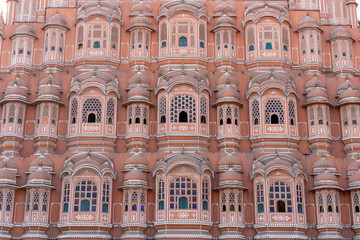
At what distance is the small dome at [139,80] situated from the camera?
3797 cm

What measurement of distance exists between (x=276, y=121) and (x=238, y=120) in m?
2.63

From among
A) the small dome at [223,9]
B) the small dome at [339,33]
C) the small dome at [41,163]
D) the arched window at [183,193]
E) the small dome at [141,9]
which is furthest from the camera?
the small dome at [223,9]

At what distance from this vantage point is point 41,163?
35.1 m

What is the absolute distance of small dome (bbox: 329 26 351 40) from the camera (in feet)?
132

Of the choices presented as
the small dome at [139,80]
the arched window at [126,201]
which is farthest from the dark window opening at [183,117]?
the arched window at [126,201]

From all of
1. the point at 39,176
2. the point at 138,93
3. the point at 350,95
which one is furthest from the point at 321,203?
the point at 39,176

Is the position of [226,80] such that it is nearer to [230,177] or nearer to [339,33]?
[230,177]

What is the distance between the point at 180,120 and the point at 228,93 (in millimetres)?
3844

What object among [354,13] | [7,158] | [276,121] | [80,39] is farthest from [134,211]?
[354,13]

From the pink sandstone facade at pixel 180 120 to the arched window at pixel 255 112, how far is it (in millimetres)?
128

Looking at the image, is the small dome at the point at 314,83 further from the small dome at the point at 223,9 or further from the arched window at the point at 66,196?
the arched window at the point at 66,196

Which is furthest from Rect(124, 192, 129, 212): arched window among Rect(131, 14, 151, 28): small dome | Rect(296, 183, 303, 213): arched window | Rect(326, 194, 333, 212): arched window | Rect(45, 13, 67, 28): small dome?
Rect(45, 13, 67, 28): small dome

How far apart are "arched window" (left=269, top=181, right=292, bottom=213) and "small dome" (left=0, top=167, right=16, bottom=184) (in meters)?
16.8

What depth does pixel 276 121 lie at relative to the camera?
121 ft
